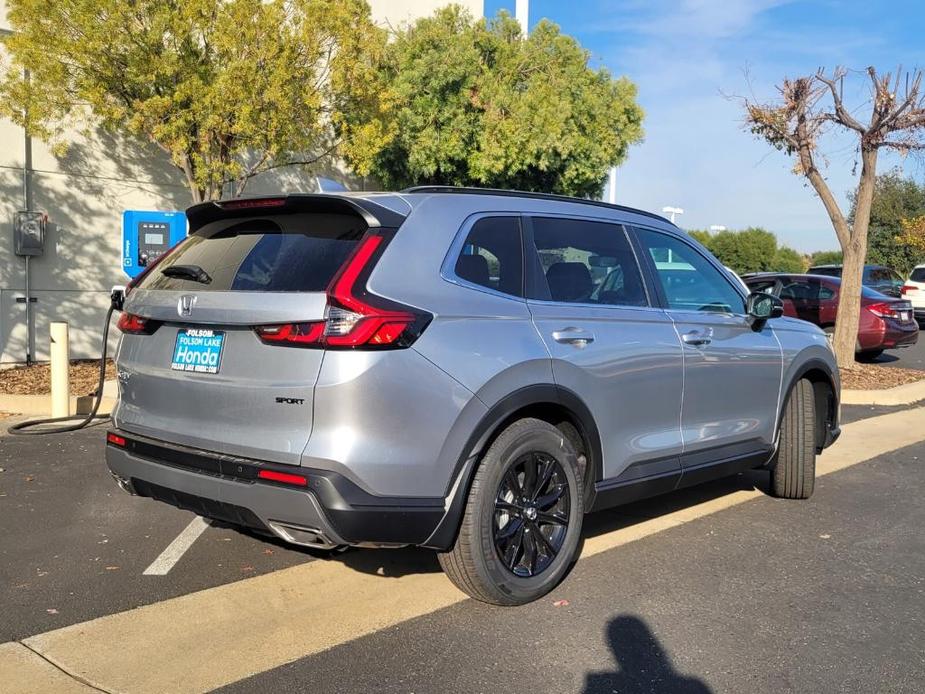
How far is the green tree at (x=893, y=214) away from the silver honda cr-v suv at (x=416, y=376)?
4014cm

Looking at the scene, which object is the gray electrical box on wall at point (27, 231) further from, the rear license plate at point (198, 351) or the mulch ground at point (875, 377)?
the mulch ground at point (875, 377)

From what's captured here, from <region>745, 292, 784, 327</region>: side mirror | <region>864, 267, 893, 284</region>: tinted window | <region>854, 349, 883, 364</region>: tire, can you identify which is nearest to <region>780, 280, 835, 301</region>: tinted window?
<region>854, 349, 883, 364</region>: tire

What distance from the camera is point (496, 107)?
16.5 m

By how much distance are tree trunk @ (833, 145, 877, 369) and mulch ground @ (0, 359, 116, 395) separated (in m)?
10.2

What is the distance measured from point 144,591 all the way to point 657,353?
9.09 feet

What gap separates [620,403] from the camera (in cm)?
Answer: 437

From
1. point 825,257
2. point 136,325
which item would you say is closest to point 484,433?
point 136,325

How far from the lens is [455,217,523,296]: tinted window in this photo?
387 centimetres

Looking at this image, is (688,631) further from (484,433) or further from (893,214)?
(893,214)

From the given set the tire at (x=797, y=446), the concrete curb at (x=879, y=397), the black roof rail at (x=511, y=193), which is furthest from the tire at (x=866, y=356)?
the black roof rail at (x=511, y=193)

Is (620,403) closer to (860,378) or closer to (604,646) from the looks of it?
(604,646)

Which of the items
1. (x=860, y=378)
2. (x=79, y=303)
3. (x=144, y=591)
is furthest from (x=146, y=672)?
(x=860, y=378)

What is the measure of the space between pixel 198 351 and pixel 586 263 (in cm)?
197

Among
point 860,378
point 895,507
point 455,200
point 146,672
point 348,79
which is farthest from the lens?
point 860,378
